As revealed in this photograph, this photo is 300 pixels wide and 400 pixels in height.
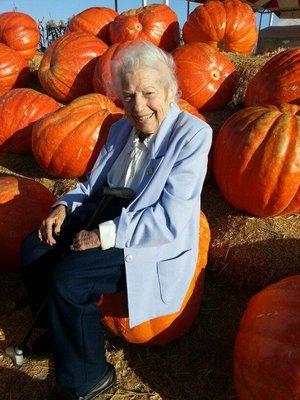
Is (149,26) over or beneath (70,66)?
over

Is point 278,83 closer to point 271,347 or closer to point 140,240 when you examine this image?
point 140,240

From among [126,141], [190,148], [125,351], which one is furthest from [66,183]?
[190,148]

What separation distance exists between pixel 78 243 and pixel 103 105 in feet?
6.86

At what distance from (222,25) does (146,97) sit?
3456mm

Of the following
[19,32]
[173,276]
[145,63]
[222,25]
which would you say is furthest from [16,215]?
[19,32]

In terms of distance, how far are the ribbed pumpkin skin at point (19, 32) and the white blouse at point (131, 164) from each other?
458 cm

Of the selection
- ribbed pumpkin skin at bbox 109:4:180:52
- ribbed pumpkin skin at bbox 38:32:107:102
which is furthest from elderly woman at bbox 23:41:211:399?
ribbed pumpkin skin at bbox 109:4:180:52

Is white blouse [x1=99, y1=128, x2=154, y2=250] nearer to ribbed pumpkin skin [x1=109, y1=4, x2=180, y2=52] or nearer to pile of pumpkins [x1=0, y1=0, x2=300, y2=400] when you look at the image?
pile of pumpkins [x1=0, y1=0, x2=300, y2=400]

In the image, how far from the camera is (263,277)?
2.78 metres

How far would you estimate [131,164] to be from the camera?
2223 millimetres

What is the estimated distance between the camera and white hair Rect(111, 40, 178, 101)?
2.00 meters

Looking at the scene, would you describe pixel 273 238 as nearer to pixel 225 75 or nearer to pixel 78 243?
pixel 78 243

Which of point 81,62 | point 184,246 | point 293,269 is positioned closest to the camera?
point 184,246

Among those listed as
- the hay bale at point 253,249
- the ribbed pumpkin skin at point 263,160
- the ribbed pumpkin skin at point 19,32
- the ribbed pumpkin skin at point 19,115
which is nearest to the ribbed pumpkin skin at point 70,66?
the ribbed pumpkin skin at point 19,115
